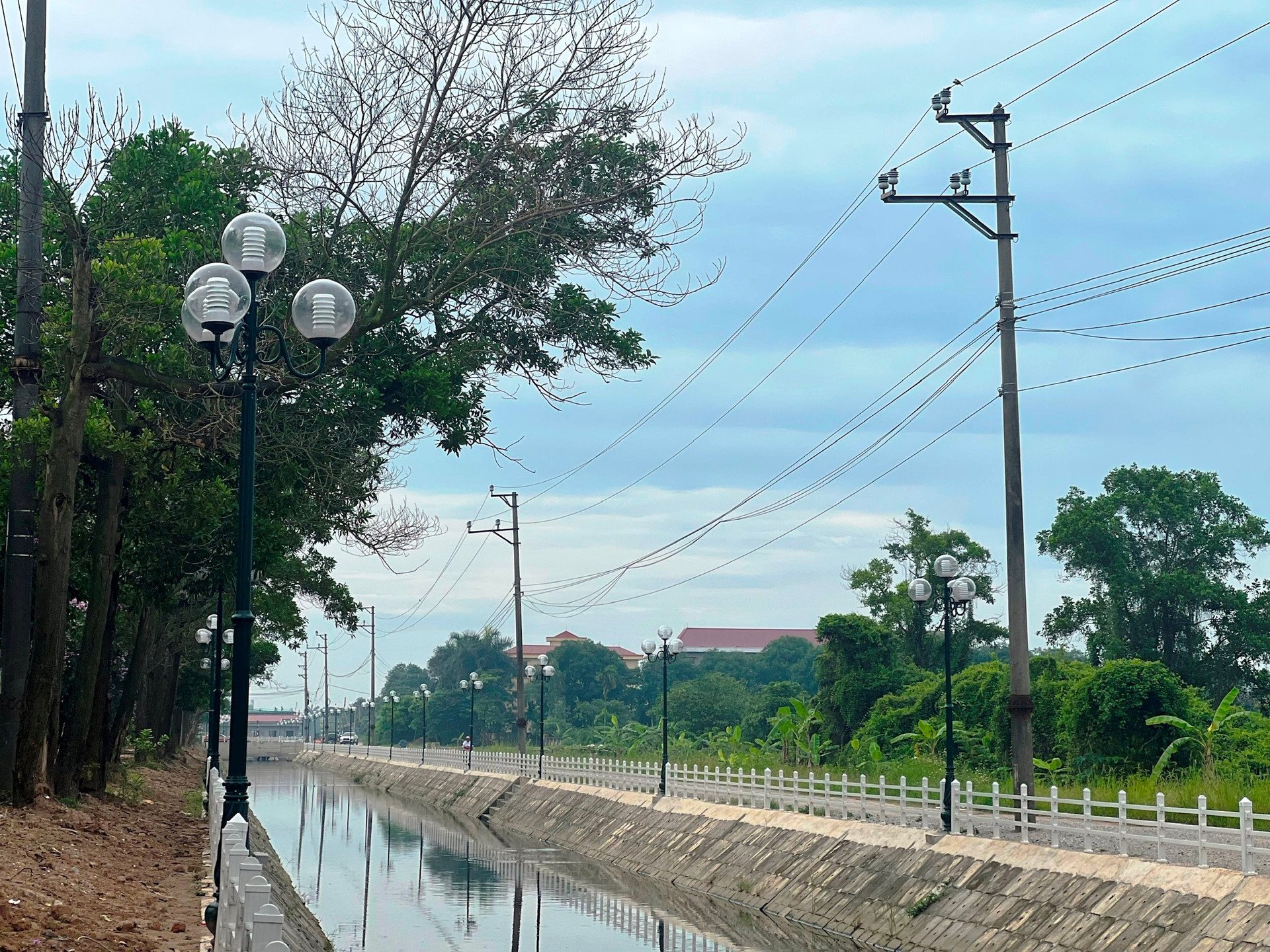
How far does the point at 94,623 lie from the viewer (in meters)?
24.5

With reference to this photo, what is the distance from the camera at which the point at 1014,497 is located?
25.2m

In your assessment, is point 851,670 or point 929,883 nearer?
point 929,883

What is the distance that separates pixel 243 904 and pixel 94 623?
16.6 metres

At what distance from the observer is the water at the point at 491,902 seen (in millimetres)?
25125

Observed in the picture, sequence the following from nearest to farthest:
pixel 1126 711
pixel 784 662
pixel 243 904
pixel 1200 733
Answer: pixel 243 904 < pixel 1200 733 < pixel 1126 711 < pixel 784 662

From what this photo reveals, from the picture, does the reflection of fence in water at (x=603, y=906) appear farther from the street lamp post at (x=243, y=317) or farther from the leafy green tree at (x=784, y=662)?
the leafy green tree at (x=784, y=662)

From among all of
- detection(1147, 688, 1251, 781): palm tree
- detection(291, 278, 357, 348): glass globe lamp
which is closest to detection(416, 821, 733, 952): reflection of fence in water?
detection(1147, 688, 1251, 781): palm tree

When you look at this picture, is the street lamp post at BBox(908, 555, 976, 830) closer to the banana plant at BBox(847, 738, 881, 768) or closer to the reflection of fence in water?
the reflection of fence in water

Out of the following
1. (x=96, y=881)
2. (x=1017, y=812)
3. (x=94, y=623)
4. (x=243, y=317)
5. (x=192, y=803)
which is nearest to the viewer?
(x=243, y=317)

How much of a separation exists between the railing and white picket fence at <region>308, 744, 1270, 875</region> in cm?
1161

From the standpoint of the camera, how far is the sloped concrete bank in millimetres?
17188

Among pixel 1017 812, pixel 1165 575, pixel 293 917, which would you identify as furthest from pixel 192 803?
pixel 1165 575

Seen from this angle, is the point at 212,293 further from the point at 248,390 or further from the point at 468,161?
the point at 468,161

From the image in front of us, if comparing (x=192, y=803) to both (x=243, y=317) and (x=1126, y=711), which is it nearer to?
(x=1126, y=711)
